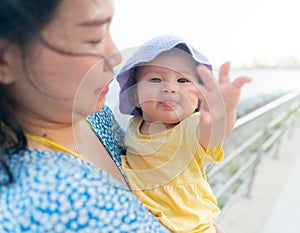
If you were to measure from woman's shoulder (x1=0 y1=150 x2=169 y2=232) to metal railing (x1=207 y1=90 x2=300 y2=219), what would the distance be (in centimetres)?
78

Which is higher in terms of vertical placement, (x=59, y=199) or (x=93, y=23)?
(x=93, y=23)

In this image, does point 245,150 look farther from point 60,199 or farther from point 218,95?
point 60,199

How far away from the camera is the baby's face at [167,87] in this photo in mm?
644

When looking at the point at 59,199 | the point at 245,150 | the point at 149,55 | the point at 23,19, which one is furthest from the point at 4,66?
the point at 245,150

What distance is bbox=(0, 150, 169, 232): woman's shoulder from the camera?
43 cm

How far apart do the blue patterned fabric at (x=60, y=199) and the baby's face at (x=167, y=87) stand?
0.77 feet

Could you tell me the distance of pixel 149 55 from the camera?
666 millimetres

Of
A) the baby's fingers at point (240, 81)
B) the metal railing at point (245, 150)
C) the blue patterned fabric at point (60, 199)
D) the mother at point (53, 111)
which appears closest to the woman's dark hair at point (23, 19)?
the mother at point (53, 111)

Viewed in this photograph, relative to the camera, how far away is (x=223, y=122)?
58 cm

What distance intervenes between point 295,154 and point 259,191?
3.21 feet

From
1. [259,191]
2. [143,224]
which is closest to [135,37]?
[143,224]

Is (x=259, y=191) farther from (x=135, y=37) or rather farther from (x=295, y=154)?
(x=135, y=37)

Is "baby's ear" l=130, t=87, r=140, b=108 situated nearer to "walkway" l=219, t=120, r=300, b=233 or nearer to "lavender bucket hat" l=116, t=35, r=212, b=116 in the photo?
"lavender bucket hat" l=116, t=35, r=212, b=116

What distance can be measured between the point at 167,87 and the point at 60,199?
1.05 ft
